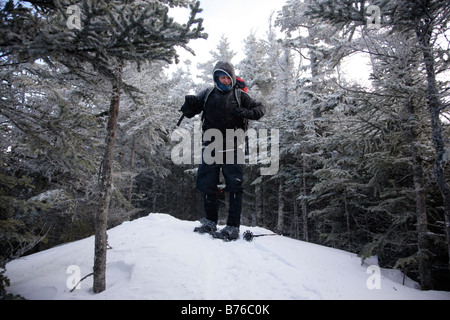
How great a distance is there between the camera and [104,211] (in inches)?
110

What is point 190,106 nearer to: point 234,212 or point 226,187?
point 226,187

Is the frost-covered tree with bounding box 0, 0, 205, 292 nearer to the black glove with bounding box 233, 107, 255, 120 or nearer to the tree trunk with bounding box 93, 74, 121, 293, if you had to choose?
the tree trunk with bounding box 93, 74, 121, 293

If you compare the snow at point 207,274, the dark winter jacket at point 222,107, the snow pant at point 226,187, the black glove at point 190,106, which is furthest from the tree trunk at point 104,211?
the snow pant at point 226,187

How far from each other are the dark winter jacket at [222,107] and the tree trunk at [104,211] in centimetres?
191

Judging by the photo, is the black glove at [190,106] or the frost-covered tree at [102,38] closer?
the frost-covered tree at [102,38]

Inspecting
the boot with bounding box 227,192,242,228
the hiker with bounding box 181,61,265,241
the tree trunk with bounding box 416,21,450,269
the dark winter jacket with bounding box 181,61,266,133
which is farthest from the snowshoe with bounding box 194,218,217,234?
the tree trunk with bounding box 416,21,450,269

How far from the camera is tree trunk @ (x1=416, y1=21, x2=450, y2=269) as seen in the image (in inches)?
116

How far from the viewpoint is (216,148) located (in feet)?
16.3

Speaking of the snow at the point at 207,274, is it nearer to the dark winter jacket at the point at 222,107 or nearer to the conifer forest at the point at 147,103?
the conifer forest at the point at 147,103

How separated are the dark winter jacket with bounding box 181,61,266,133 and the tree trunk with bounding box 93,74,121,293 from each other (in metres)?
1.91

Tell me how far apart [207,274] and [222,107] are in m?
3.14

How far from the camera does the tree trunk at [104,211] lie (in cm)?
260

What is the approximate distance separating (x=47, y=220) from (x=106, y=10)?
276 inches
